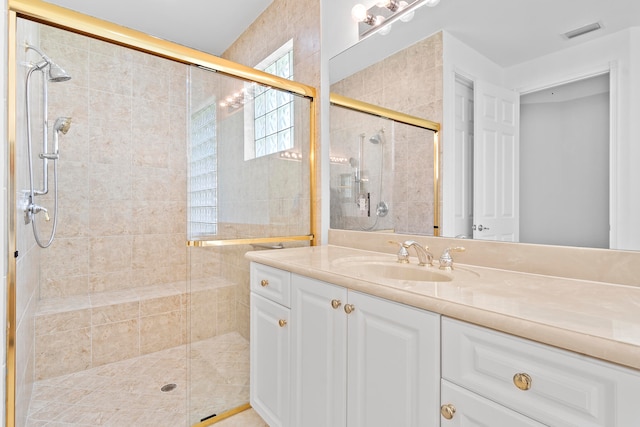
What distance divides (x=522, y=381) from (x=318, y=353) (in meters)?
0.71

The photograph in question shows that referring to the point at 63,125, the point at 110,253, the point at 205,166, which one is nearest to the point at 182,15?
the point at 63,125

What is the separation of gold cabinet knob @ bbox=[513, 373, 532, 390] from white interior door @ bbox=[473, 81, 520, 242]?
63cm

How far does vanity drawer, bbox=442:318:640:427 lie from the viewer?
0.55 m

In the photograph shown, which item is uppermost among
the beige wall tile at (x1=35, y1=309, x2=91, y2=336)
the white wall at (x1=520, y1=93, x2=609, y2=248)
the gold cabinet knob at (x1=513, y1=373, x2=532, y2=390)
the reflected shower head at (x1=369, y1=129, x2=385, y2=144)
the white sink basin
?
the reflected shower head at (x1=369, y1=129, x2=385, y2=144)

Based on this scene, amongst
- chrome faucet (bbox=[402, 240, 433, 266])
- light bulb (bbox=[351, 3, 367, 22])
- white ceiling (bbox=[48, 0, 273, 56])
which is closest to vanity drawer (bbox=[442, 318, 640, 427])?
chrome faucet (bbox=[402, 240, 433, 266])

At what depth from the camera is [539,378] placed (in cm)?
63

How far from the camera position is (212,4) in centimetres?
244

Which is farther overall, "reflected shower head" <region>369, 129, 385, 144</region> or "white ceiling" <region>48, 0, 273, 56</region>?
"white ceiling" <region>48, 0, 273, 56</region>

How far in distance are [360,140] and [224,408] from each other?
1633 mm

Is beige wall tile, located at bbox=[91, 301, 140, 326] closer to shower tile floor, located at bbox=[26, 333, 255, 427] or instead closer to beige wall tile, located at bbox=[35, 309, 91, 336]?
beige wall tile, located at bbox=[35, 309, 91, 336]

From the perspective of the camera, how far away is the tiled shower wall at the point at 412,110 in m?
1.42

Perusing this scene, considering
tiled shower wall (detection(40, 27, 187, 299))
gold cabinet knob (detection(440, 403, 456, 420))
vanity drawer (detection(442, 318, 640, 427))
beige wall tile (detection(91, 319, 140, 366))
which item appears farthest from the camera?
tiled shower wall (detection(40, 27, 187, 299))

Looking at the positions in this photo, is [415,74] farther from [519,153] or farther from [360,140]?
[519,153]

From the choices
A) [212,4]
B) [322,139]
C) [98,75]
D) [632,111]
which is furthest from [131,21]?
[632,111]
